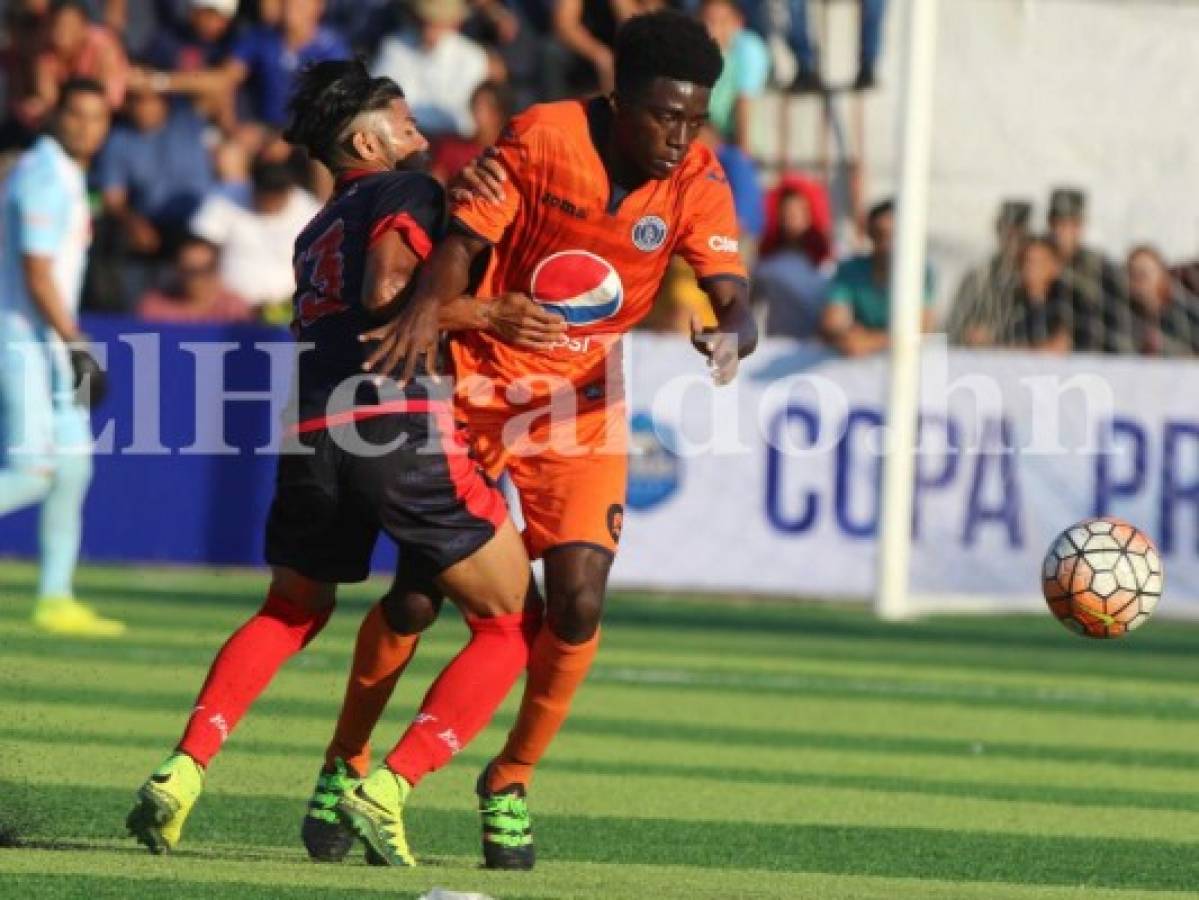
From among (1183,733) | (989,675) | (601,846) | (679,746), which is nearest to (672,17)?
(601,846)

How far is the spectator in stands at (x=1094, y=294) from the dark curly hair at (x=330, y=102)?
32.7ft

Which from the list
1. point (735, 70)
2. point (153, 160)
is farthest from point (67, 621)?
point (735, 70)

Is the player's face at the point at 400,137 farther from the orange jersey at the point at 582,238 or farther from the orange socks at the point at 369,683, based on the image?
the orange socks at the point at 369,683

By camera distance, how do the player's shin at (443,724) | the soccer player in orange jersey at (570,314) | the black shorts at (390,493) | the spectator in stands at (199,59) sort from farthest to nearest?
the spectator in stands at (199,59)
the soccer player in orange jersey at (570,314)
the black shorts at (390,493)
the player's shin at (443,724)

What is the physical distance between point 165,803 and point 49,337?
6457 mm

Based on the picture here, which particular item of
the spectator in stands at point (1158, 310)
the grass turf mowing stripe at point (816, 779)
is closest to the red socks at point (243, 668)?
the grass turf mowing stripe at point (816, 779)

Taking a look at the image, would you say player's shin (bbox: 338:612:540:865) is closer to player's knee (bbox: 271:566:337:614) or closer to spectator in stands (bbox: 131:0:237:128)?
player's knee (bbox: 271:566:337:614)

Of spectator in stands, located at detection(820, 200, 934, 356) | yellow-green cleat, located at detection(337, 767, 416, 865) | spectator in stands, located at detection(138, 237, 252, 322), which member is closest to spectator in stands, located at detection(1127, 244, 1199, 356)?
spectator in stands, located at detection(820, 200, 934, 356)

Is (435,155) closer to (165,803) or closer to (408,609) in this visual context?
(408,609)

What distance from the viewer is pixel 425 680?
1206 cm

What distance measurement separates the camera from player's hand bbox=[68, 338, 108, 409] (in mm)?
12414

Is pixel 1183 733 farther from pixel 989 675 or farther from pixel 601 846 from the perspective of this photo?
pixel 601 846

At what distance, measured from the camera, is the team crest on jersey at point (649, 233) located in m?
7.36

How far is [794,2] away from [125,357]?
18.9 ft
